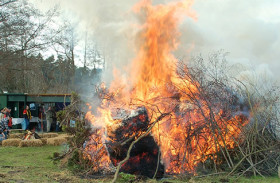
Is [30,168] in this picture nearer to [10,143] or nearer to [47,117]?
[10,143]

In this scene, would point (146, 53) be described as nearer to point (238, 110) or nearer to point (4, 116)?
point (238, 110)

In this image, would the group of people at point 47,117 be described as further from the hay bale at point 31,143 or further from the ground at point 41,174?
the ground at point 41,174

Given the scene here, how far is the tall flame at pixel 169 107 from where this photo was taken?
24.4 ft

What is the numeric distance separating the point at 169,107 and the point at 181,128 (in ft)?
2.08

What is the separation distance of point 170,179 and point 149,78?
3.05 m

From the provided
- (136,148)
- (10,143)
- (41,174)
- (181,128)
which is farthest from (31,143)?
(181,128)

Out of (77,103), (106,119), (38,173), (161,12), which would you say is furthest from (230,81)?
(38,173)

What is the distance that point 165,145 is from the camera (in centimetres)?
749

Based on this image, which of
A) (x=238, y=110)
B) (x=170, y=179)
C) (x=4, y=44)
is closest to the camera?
(x=170, y=179)

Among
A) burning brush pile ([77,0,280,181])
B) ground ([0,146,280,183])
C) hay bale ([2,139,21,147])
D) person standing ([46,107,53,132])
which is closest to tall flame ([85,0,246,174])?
burning brush pile ([77,0,280,181])

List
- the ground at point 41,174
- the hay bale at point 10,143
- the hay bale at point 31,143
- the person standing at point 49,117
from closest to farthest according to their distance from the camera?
1. the ground at point 41,174
2. the hay bale at point 31,143
3. the hay bale at point 10,143
4. the person standing at point 49,117

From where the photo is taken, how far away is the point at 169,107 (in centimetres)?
768

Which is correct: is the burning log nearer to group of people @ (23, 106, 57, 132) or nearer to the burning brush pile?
the burning brush pile

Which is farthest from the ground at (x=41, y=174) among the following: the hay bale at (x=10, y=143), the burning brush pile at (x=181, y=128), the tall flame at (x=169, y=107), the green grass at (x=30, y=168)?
the hay bale at (x=10, y=143)
